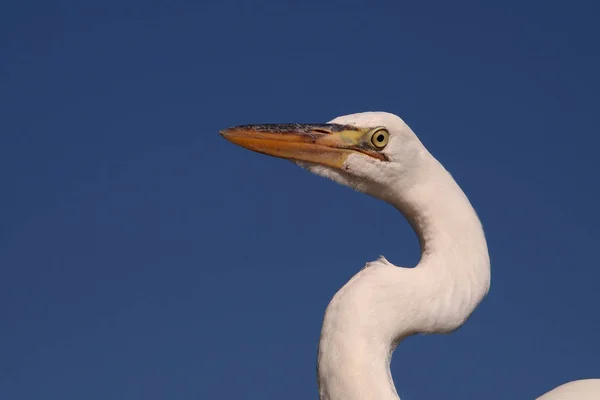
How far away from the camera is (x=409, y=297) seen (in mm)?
5379

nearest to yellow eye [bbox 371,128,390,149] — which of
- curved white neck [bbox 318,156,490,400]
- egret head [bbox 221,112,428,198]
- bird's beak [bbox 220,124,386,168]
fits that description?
egret head [bbox 221,112,428,198]

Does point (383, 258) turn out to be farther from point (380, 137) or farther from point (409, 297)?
point (380, 137)

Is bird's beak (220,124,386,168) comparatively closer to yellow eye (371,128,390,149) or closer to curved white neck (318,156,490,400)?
yellow eye (371,128,390,149)

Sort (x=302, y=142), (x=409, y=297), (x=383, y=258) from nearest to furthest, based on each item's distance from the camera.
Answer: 1. (x=409, y=297)
2. (x=383, y=258)
3. (x=302, y=142)

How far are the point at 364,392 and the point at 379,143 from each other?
5.04 feet

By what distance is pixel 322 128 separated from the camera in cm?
602

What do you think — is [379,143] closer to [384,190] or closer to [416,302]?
[384,190]

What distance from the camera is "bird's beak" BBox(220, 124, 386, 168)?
5.98 m

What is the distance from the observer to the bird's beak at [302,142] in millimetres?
5977

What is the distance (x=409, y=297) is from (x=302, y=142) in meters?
1.23

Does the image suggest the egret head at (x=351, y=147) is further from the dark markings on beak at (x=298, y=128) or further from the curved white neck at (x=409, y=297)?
the curved white neck at (x=409, y=297)

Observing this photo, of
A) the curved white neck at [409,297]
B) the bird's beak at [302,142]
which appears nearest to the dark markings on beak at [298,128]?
the bird's beak at [302,142]

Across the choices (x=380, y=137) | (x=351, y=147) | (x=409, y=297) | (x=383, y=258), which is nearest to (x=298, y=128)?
(x=351, y=147)

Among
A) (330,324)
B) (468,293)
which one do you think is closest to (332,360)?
(330,324)
